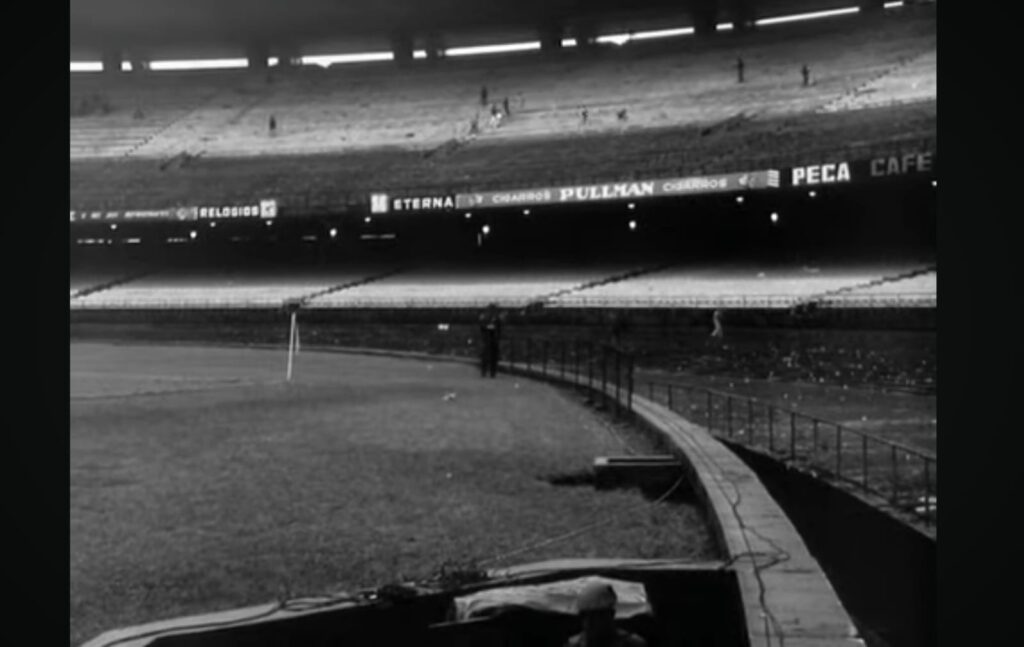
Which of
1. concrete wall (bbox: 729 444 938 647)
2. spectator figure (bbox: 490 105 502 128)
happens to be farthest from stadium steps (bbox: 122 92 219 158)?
concrete wall (bbox: 729 444 938 647)

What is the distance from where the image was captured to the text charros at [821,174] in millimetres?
13039

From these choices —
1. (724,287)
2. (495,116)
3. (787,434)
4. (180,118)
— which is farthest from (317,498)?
(180,118)

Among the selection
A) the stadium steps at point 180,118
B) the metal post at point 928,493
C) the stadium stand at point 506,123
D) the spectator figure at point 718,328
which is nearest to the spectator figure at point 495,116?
the stadium stand at point 506,123

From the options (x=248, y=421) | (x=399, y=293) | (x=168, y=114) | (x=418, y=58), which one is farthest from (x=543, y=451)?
(x=168, y=114)

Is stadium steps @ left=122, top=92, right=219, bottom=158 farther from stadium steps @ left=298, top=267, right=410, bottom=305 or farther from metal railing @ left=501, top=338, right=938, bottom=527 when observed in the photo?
metal railing @ left=501, top=338, right=938, bottom=527

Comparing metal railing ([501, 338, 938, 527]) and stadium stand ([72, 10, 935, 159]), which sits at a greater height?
stadium stand ([72, 10, 935, 159])

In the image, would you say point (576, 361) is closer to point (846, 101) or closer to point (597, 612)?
point (846, 101)

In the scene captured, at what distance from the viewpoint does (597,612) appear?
2.80 meters

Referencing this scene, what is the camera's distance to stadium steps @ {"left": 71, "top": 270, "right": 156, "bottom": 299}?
863 cm

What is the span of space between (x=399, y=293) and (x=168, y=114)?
18.2 ft

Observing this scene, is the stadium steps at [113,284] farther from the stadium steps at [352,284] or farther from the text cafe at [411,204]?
the text cafe at [411,204]

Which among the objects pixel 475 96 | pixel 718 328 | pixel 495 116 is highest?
pixel 475 96

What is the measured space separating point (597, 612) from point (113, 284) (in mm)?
8654

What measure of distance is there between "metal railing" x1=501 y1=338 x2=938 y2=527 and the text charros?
376 centimetres
